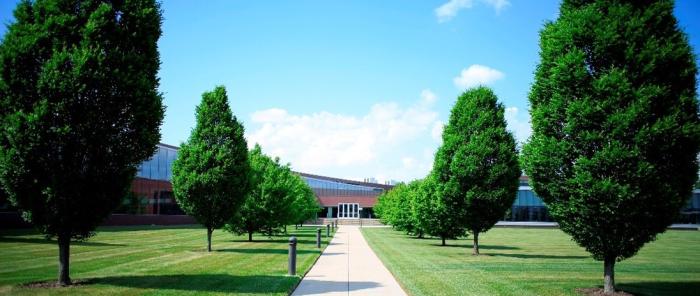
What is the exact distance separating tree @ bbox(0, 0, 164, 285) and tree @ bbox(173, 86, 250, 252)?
11.3 m

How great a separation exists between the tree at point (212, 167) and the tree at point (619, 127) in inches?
627

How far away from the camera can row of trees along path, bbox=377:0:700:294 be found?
11289mm

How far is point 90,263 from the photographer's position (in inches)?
658

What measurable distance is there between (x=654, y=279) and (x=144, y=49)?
656 inches

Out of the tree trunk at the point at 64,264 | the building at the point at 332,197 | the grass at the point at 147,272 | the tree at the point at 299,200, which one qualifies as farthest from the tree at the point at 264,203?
the tree trunk at the point at 64,264

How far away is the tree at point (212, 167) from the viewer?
23844 millimetres

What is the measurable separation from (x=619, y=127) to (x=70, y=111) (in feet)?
41.6

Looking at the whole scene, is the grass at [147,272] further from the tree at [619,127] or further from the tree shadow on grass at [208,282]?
the tree at [619,127]

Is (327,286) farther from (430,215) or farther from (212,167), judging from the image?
(430,215)

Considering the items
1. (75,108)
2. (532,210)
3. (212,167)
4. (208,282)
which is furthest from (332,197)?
(75,108)

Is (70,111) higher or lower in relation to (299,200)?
higher

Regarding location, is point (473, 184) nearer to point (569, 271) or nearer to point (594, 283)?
point (569, 271)

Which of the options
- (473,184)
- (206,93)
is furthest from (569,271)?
(206,93)

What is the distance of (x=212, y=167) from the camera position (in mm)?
24125
